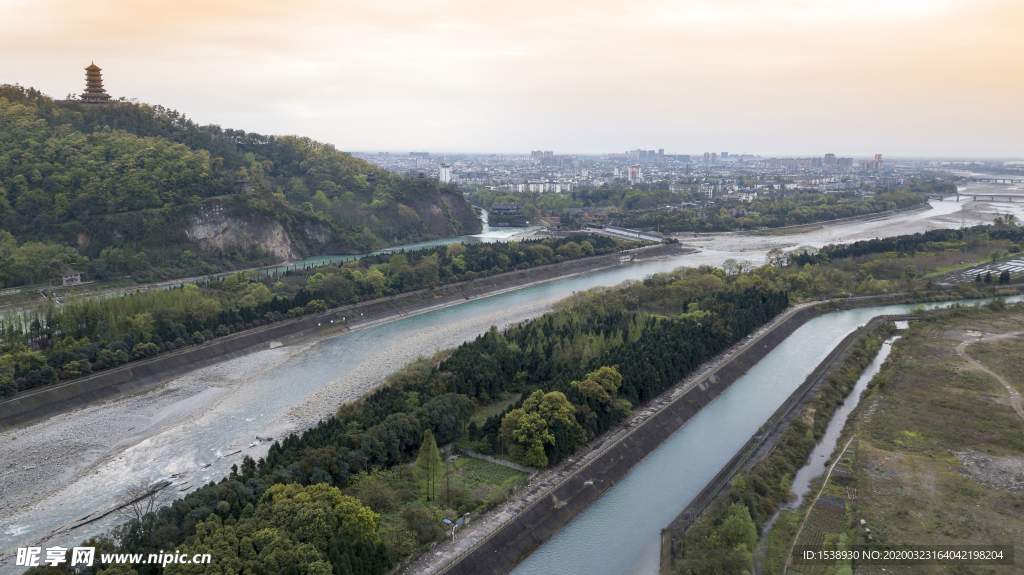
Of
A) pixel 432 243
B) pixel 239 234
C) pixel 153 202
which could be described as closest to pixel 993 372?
pixel 239 234

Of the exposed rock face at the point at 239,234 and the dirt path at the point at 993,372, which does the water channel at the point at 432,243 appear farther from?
the dirt path at the point at 993,372

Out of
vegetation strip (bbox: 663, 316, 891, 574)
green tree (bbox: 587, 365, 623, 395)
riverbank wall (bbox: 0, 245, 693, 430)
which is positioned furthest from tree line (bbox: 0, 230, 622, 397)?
vegetation strip (bbox: 663, 316, 891, 574)

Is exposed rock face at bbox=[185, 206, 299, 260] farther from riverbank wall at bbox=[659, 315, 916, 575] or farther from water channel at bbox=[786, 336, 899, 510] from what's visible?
water channel at bbox=[786, 336, 899, 510]

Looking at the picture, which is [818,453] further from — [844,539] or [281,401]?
[281,401]

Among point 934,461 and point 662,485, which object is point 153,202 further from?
point 934,461

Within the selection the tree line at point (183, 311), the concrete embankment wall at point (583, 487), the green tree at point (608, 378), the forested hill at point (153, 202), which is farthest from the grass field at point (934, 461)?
the forested hill at point (153, 202)

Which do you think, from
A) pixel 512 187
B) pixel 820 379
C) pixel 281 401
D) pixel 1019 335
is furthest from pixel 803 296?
pixel 512 187

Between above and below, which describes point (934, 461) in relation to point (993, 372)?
below
